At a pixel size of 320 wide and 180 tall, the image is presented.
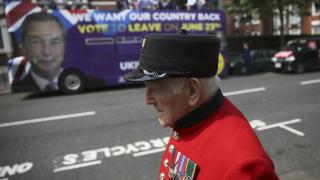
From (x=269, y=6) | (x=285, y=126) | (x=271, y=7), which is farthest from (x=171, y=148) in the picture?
(x=271, y=7)

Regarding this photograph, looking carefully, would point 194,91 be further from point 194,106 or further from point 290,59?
point 290,59

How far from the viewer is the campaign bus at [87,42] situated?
1143cm

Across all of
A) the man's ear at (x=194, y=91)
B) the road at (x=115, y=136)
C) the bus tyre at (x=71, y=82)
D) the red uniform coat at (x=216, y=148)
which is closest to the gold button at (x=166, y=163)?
the red uniform coat at (x=216, y=148)

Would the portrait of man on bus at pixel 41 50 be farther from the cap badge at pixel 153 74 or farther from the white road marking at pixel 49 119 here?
the cap badge at pixel 153 74

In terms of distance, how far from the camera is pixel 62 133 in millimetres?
6590

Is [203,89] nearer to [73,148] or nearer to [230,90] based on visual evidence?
[73,148]

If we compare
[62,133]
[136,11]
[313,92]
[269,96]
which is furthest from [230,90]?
[62,133]

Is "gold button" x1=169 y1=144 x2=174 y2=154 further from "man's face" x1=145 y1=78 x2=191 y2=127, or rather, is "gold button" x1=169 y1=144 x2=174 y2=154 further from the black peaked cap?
the black peaked cap

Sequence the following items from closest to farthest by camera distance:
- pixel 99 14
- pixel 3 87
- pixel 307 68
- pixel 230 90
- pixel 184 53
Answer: pixel 184 53 < pixel 230 90 < pixel 99 14 < pixel 3 87 < pixel 307 68

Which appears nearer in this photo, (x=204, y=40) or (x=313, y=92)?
(x=204, y=40)

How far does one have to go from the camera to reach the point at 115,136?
6223 mm

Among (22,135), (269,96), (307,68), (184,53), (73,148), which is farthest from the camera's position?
(307,68)

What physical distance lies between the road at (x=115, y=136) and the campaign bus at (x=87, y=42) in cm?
210

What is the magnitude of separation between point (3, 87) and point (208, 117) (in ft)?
51.4
